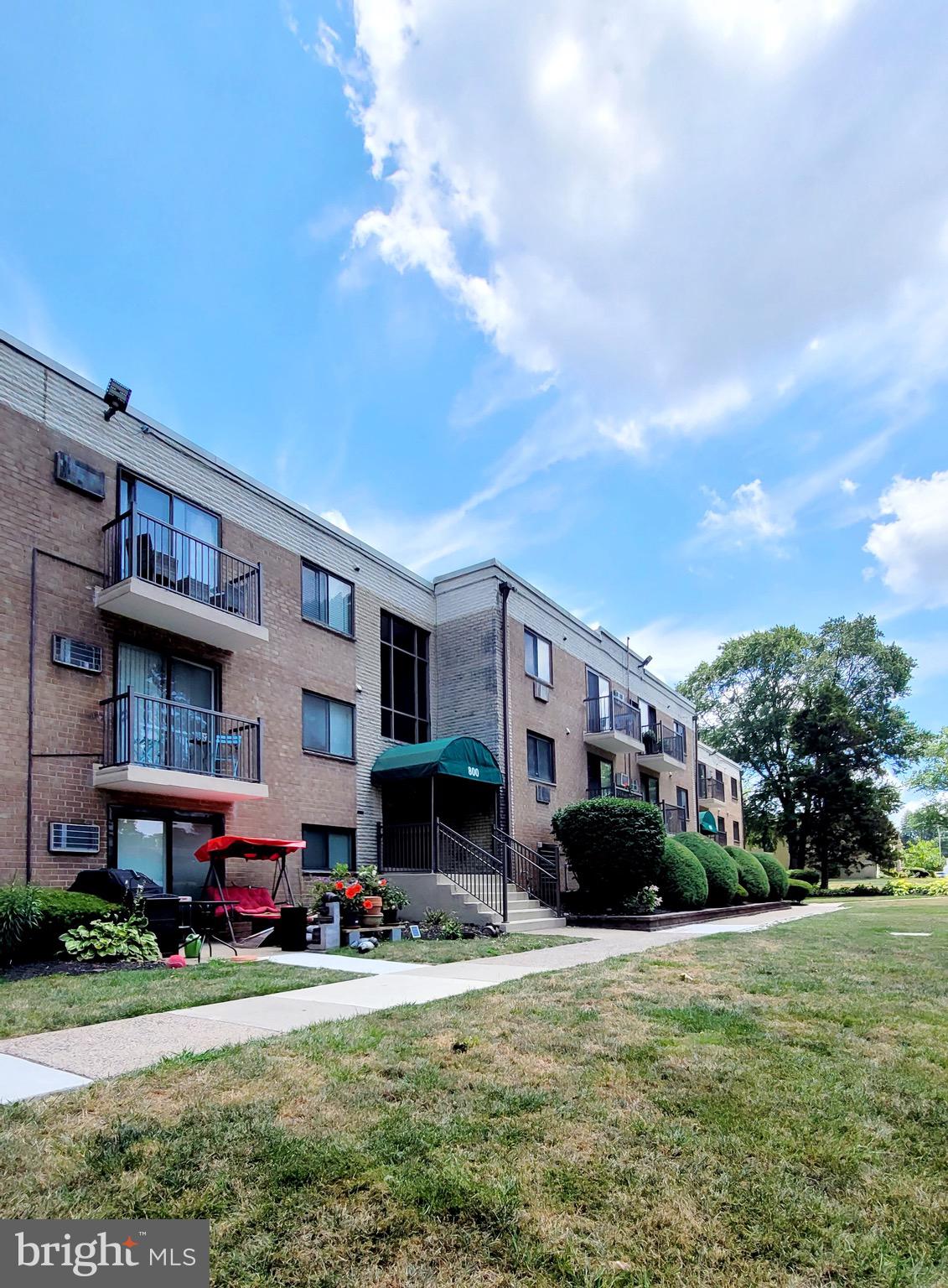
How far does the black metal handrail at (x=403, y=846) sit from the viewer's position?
17.0 metres

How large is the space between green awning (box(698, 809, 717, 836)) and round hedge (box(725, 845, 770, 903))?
8132 mm

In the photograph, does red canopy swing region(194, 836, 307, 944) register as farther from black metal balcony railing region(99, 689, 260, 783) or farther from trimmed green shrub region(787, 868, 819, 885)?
trimmed green shrub region(787, 868, 819, 885)

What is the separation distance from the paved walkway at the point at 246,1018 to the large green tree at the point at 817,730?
41.4 m

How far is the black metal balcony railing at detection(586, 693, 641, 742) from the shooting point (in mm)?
→ 24812

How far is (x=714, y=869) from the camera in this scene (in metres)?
21.5

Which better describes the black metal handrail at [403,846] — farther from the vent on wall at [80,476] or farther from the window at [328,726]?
the vent on wall at [80,476]

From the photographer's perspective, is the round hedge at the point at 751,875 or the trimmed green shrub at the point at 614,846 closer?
the trimmed green shrub at the point at 614,846

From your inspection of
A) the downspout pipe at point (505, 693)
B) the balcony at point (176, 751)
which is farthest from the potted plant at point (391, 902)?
the downspout pipe at point (505, 693)

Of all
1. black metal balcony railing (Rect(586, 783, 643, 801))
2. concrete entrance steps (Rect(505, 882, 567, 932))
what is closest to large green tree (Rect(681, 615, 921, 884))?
black metal balcony railing (Rect(586, 783, 643, 801))

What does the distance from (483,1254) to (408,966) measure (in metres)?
6.98

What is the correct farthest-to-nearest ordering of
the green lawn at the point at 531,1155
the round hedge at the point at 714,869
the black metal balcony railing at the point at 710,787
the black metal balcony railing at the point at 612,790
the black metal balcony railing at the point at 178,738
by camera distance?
the black metal balcony railing at the point at 710,787
the black metal balcony railing at the point at 612,790
the round hedge at the point at 714,869
the black metal balcony railing at the point at 178,738
the green lawn at the point at 531,1155

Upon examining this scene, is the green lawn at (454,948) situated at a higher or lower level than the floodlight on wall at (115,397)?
lower

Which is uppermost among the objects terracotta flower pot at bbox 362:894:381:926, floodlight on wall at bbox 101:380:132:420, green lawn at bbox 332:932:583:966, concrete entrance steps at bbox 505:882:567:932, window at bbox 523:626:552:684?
floodlight on wall at bbox 101:380:132:420

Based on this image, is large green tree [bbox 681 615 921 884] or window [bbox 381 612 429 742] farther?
large green tree [bbox 681 615 921 884]
